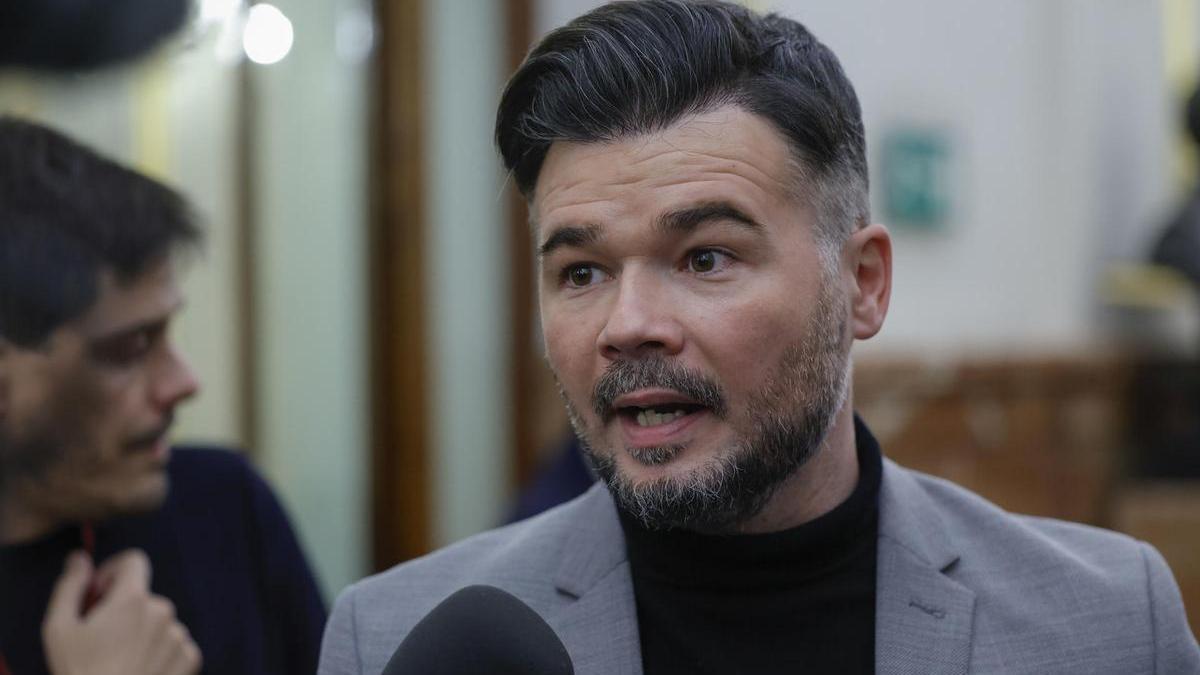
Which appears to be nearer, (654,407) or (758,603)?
(654,407)

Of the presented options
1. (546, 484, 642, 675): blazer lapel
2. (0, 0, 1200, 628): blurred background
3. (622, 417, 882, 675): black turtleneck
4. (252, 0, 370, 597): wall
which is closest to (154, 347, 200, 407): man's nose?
(0, 0, 1200, 628): blurred background

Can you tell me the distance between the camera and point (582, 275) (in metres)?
2.00

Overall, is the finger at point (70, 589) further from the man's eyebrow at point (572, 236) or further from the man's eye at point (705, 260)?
the man's eye at point (705, 260)

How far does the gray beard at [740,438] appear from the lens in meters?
1.89

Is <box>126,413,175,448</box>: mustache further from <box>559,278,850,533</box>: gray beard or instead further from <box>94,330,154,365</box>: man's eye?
<box>559,278,850,533</box>: gray beard

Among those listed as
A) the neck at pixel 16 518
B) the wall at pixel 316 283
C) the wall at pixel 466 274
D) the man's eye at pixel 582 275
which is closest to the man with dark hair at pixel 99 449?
the neck at pixel 16 518

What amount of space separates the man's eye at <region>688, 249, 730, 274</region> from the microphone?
50 centimetres

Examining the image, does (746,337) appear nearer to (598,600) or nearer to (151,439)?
(598,600)

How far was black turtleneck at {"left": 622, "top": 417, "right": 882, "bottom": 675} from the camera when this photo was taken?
2.00 metres

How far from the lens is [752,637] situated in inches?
79.2

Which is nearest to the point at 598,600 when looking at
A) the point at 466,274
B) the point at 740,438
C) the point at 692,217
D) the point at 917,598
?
the point at 740,438

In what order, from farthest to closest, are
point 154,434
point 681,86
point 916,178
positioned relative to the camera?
point 916,178 < point 154,434 < point 681,86

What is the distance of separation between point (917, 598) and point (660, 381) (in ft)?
1.51

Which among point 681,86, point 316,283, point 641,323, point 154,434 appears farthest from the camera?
point 316,283
